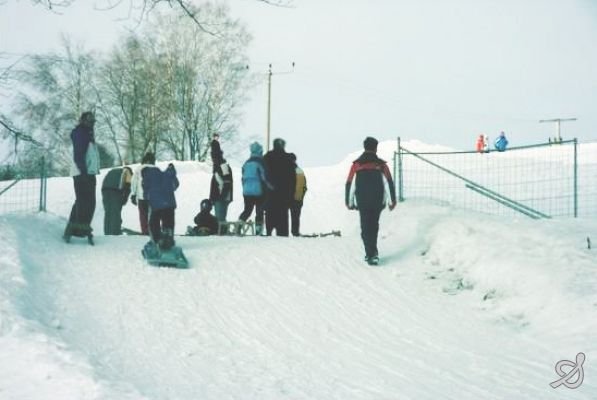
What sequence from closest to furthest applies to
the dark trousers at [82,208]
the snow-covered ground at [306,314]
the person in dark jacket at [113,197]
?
the snow-covered ground at [306,314] → the dark trousers at [82,208] → the person in dark jacket at [113,197]

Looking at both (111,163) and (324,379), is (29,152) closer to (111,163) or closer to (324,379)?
(324,379)

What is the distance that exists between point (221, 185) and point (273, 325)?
20.2 feet

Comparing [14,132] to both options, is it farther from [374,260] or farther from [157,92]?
[157,92]

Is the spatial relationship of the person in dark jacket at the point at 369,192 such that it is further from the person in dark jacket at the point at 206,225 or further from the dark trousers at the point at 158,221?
the person in dark jacket at the point at 206,225

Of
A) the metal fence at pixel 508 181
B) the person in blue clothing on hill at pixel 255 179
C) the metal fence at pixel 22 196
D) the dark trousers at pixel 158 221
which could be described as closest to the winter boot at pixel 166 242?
the dark trousers at pixel 158 221

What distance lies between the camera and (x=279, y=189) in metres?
12.8

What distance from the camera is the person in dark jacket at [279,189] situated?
42.1ft

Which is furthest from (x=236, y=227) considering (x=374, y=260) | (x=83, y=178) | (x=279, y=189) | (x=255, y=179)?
(x=374, y=260)

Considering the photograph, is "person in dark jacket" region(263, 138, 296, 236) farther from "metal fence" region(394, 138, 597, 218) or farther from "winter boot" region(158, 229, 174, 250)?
"metal fence" region(394, 138, 597, 218)

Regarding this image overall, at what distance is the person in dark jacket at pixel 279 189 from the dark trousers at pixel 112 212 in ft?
9.37

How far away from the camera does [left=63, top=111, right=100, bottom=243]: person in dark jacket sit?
10.3 m

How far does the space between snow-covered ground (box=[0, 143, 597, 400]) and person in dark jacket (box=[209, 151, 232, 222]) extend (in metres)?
1.63

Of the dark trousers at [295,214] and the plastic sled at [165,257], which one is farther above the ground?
the dark trousers at [295,214]

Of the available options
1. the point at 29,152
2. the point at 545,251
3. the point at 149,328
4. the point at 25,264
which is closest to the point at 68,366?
the point at 149,328
